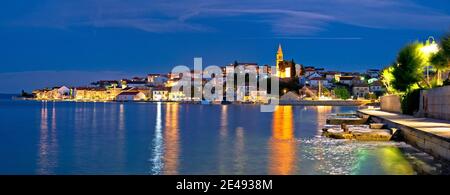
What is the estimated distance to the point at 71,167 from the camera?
17219mm

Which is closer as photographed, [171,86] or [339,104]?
[339,104]

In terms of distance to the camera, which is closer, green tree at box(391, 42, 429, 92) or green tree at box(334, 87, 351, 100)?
green tree at box(391, 42, 429, 92)

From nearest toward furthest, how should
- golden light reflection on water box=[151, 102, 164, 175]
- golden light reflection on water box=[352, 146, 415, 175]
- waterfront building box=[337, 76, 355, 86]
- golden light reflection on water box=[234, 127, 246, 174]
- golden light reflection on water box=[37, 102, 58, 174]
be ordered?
golden light reflection on water box=[352, 146, 415, 175] < golden light reflection on water box=[234, 127, 246, 174] < golden light reflection on water box=[151, 102, 164, 175] < golden light reflection on water box=[37, 102, 58, 174] < waterfront building box=[337, 76, 355, 86]

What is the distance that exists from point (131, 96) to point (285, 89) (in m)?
56.3

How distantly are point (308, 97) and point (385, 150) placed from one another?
355 feet

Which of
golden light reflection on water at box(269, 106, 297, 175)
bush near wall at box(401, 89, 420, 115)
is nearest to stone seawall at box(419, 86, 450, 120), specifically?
bush near wall at box(401, 89, 420, 115)

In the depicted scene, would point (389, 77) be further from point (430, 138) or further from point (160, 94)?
point (160, 94)

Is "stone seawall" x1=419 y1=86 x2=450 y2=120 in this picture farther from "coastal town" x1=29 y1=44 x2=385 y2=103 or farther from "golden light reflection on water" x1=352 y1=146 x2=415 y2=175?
"coastal town" x1=29 y1=44 x2=385 y2=103

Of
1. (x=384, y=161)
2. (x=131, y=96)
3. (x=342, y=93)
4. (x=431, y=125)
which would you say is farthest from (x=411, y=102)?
(x=131, y=96)

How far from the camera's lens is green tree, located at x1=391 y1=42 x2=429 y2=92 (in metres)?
35.8

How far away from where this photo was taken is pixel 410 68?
118 feet

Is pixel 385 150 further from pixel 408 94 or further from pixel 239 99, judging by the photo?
pixel 239 99
